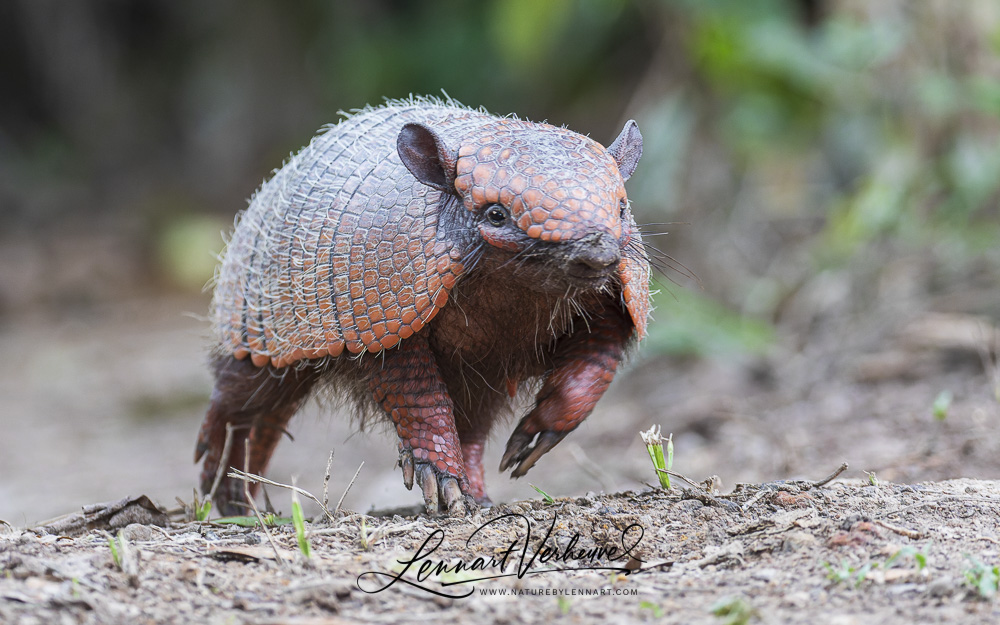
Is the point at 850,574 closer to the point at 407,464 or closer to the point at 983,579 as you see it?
the point at 983,579

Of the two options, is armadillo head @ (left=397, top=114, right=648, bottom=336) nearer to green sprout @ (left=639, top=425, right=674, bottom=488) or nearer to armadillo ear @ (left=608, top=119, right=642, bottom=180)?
armadillo ear @ (left=608, top=119, right=642, bottom=180)

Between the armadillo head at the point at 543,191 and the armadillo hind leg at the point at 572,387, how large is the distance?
0.80 feet

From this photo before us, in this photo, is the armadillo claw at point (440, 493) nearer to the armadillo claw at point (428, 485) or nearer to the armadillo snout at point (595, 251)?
the armadillo claw at point (428, 485)

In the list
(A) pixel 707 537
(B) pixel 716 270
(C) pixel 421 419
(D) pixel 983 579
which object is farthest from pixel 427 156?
(B) pixel 716 270

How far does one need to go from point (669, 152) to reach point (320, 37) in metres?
13.9

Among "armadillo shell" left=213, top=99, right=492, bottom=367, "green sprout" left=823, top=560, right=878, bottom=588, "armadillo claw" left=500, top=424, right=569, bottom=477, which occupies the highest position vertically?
"armadillo shell" left=213, top=99, right=492, bottom=367

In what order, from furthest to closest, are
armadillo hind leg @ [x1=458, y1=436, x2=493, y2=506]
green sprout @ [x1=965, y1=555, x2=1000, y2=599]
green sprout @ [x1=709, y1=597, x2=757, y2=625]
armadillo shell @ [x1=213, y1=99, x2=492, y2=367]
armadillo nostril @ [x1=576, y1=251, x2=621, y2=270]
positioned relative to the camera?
armadillo hind leg @ [x1=458, y1=436, x2=493, y2=506]
armadillo shell @ [x1=213, y1=99, x2=492, y2=367]
armadillo nostril @ [x1=576, y1=251, x2=621, y2=270]
green sprout @ [x1=965, y1=555, x2=1000, y2=599]
green sprout @ [x1=709, y1=597, x2=757, y2=625]

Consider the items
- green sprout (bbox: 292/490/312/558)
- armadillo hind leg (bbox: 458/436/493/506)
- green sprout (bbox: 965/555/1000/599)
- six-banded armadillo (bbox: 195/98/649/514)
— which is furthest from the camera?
armadillo hind leg (bbox: 458/436/493/506)

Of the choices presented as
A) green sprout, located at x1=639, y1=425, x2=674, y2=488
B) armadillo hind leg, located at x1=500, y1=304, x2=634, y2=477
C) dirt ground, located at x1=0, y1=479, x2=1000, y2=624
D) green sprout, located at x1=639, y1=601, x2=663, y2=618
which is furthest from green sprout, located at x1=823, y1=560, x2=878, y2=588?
armadillo hind leg, located at x1=500, y1=304, x2=634, y2=477

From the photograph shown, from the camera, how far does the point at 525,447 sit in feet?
15.2

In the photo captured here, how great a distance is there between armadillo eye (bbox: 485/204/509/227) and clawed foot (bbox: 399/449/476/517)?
1.14m

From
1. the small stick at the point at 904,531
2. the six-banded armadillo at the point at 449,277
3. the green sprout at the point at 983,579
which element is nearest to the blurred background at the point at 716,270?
the six-banded armadillo at the point at 449,277

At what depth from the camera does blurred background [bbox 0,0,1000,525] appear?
25.8ft

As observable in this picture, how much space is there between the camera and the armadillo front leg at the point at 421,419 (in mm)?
4520
